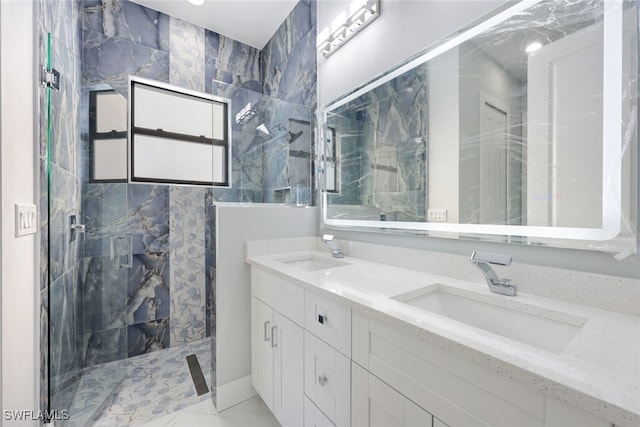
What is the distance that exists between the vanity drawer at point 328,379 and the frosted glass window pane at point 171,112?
2314mm

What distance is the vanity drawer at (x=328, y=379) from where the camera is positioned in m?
0.94

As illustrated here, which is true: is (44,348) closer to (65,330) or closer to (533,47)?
(65,330)

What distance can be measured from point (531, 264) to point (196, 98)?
9.45ft

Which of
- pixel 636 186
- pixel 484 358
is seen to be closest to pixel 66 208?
pixel 484 358

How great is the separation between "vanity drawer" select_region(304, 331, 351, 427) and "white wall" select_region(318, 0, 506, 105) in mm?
1485

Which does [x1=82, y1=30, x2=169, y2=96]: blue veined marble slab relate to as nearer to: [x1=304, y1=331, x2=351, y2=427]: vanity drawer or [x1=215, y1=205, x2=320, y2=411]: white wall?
[x1=215, y1=205, x2=320, y2=411]: white wall

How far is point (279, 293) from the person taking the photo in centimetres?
135

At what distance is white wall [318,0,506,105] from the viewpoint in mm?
1177

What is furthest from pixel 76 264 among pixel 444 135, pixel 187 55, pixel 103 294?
pixel 444 135

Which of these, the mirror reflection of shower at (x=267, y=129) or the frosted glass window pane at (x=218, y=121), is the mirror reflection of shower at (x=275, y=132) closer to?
the mirror reflection of shower at (x=267, y=129)

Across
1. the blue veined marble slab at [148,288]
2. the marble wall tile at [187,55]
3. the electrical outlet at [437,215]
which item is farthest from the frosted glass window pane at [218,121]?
the electrical outlet at [437,215]

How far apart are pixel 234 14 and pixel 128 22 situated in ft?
2.89

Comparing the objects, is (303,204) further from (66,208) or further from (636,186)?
(636,186)

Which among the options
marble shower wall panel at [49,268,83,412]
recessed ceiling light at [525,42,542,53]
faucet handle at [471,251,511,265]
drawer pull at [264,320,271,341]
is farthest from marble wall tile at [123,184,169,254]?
recessed ceiling light at [525,42,542,53]
